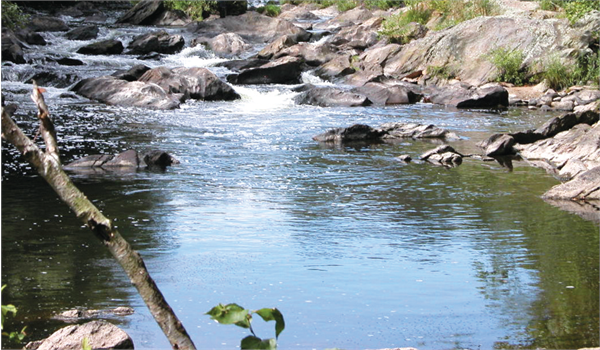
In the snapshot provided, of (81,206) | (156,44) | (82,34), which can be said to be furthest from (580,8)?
(81,206)

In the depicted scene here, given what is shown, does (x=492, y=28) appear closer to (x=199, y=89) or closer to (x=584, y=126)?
(x=199, y=89)

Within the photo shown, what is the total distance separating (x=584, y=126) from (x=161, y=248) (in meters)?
8.11

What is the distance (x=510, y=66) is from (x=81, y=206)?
64.6 feet

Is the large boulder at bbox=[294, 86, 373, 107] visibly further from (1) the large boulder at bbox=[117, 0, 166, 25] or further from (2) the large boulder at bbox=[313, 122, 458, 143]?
(1) the large boulder at bbox=[117, 0, 166, 25]

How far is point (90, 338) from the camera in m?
4.77

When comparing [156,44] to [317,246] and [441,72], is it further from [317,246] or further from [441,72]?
[317,246]

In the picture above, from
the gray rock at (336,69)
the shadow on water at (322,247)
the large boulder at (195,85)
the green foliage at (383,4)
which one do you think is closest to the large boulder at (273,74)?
the gray rock at (336,69)

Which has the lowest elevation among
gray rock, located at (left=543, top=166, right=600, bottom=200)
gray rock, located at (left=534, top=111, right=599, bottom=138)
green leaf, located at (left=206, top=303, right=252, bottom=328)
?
gray rock, located at (left=543, top=166, right=600, bottom=200)

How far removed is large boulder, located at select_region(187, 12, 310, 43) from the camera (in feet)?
95.5

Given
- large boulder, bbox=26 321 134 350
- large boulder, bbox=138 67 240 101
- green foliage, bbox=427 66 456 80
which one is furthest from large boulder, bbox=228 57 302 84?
large boulder, bbox=26 321 134 350

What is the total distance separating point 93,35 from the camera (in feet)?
91.9

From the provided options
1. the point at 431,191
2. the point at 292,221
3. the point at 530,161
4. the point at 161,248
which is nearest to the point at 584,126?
the point at 530,161

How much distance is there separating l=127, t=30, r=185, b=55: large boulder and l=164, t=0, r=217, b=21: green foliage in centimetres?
735

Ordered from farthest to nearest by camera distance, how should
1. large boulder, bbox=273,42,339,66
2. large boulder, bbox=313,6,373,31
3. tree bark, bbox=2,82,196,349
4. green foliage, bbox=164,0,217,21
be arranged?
green foliage, bbox=164,0,217,21, large boulder, bbox=313,6,373,31, large boulder, bbox=273,42,339,66, tree bark, bbox=2,82,196,349
